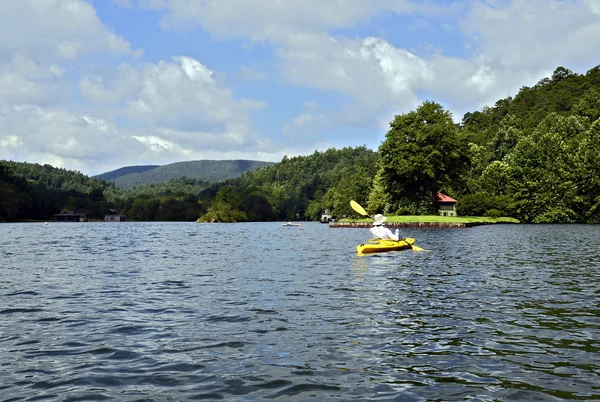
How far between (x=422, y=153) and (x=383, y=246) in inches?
2708

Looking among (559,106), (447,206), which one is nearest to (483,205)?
(447,206)

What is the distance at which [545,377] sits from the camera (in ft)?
31.8

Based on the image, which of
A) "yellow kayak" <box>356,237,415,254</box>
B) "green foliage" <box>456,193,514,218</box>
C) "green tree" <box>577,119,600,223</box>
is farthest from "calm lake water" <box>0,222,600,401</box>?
"green tree" <box>577,119,600,223</box>

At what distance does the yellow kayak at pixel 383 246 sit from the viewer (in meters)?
37.2

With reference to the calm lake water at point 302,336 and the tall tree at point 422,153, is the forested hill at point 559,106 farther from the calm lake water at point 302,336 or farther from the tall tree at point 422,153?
the calm lake water at point 302,336

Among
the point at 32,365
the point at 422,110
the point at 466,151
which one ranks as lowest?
the point at 32,365

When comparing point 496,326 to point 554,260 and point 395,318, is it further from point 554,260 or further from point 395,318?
point 554,260

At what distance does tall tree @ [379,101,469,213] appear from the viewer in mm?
102438

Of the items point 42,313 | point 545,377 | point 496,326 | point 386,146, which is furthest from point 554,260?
point 386,146

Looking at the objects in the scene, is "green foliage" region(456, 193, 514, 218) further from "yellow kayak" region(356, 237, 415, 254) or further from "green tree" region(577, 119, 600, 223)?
"yellow kayak" region(356, 237, 415, 254)

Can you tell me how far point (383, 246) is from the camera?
1499 inches

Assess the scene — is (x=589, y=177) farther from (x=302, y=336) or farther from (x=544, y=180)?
(x=302, y=336)

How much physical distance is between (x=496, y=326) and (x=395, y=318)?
278cm

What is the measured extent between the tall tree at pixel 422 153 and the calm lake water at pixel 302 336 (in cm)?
7713
